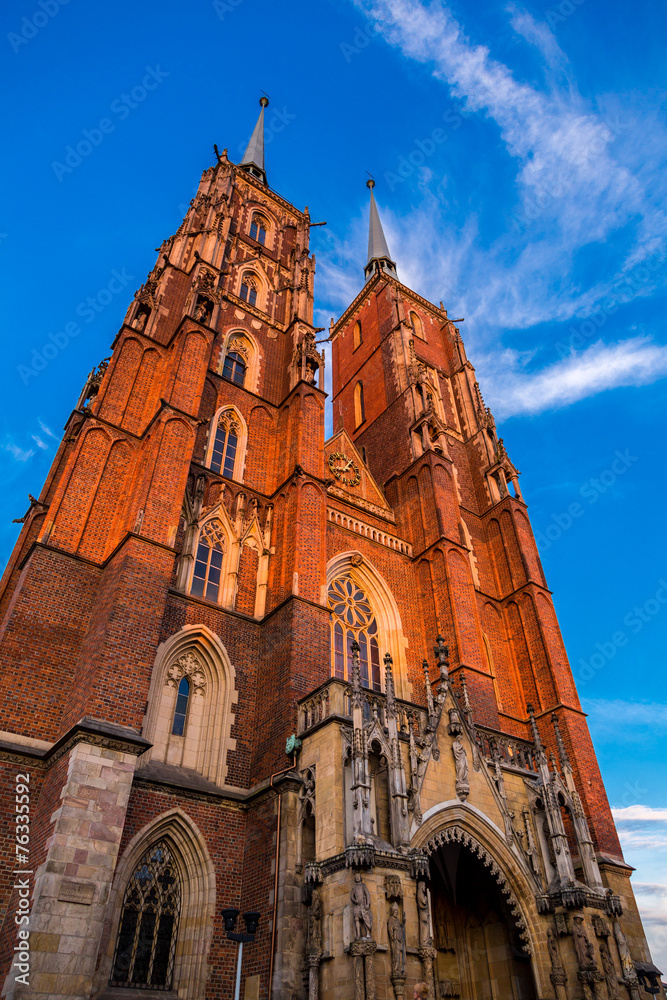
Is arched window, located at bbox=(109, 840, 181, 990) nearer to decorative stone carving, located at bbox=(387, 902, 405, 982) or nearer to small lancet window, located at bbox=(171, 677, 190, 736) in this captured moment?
small lancet window, located at bbox=(171, 677, 190, 736)

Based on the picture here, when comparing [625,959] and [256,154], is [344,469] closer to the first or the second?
[625,959]

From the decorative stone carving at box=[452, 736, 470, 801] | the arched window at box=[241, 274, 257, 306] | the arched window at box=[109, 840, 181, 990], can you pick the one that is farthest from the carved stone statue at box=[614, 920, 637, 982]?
the arched window at box=[241, 274, 257, 306]

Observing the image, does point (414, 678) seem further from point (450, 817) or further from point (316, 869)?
point (316, 869)

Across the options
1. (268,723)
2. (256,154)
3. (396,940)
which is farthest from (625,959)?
(256,154)

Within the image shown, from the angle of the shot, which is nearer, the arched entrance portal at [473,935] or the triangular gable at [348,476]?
the arched entrance portal at [473,935]

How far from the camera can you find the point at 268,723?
1441 centimetres

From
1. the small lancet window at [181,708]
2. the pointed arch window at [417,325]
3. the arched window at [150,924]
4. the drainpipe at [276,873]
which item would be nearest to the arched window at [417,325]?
the pointed arch window at [417,325]

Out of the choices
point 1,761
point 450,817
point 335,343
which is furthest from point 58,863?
point 335,343

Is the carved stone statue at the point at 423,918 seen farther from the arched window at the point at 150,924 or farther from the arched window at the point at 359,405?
the arched window at the point at 359,405

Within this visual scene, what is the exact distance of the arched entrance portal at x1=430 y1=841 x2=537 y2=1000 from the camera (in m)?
13.9

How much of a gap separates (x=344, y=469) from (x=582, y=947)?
48.7 feet

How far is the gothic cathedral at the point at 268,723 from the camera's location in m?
10.7

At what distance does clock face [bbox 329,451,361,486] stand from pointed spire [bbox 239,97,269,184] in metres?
21.1

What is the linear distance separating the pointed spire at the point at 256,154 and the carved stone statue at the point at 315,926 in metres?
35.4
